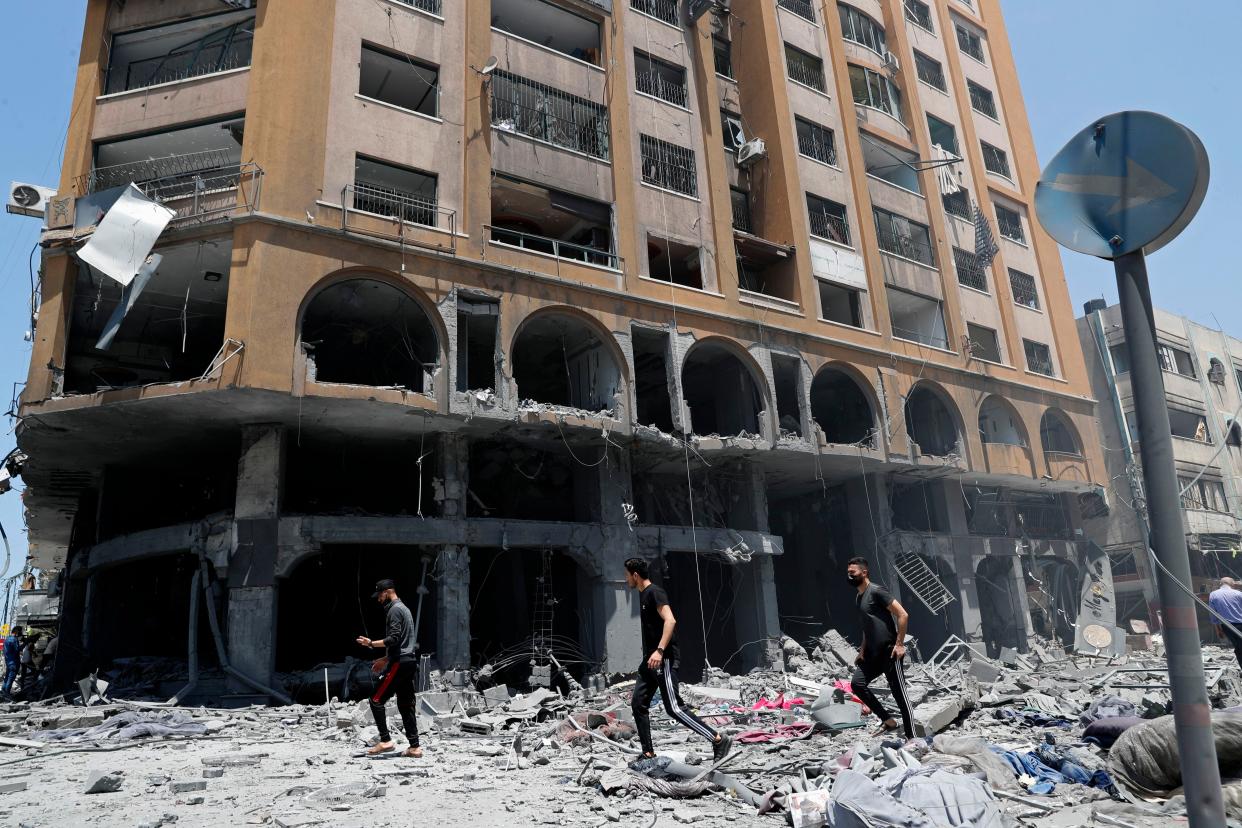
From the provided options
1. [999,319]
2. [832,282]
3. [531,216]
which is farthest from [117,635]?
[999,319]

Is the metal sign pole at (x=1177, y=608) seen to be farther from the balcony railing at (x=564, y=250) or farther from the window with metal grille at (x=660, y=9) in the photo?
the window with metal grille at (x=660, y=9)

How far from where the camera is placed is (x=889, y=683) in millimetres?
7129

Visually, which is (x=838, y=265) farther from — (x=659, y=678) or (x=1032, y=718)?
(x=659, y=678)

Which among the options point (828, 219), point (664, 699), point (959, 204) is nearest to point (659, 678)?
point (664, 699)

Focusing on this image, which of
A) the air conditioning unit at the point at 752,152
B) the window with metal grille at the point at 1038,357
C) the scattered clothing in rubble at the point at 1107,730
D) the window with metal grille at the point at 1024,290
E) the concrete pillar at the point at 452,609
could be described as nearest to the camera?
the scattered clothing in rubble at the point at 1107,730

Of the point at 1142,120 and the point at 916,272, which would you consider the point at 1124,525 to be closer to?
the point at 916,272

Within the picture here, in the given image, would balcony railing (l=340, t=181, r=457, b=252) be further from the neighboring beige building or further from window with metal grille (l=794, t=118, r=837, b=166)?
the neighboring beige building

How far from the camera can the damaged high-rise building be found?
54.3 feet

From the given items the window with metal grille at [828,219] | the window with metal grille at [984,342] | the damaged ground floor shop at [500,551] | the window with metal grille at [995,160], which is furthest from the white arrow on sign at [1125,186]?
the window with metal grille at [995,160]

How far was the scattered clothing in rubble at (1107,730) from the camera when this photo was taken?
6.56 meters

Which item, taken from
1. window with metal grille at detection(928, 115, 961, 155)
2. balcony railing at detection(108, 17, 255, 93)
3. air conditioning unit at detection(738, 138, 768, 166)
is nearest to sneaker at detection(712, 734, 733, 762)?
balcony railing at detection(108, 17, 255, 93)

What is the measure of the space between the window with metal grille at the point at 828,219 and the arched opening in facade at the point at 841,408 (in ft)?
14.6

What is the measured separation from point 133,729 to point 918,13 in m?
35.5

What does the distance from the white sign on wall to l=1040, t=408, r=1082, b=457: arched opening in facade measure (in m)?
10.1
